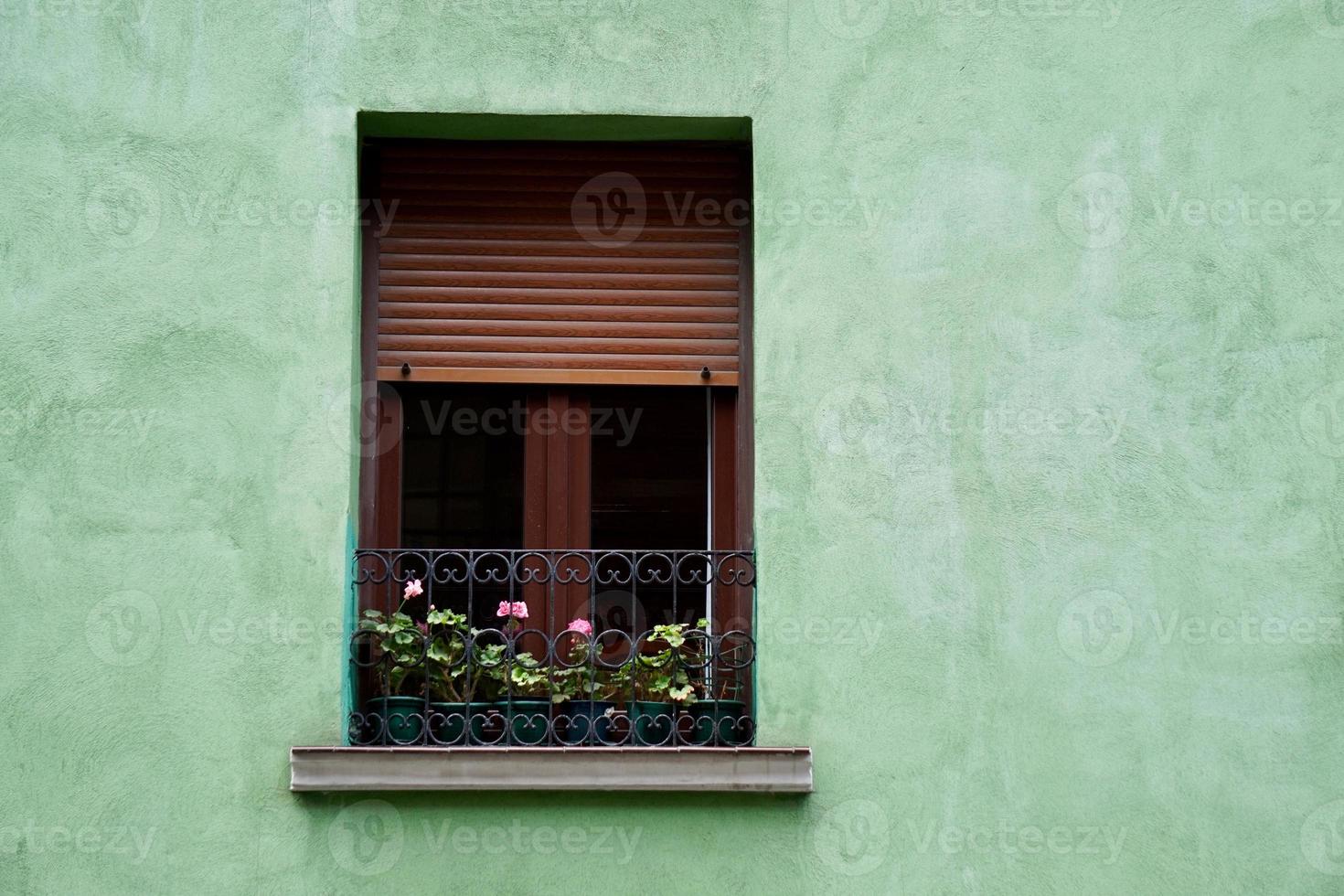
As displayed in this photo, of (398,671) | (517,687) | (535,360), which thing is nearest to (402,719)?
(398,671)

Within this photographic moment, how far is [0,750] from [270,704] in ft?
3.32

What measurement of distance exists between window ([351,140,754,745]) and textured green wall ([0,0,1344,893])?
39cm

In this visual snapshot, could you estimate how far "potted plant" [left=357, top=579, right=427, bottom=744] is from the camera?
18.5ft

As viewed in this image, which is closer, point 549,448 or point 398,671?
point 398,671

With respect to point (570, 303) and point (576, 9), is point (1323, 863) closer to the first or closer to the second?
point (570, 303)

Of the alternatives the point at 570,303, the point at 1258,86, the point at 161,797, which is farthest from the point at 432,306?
the point at 1258,86

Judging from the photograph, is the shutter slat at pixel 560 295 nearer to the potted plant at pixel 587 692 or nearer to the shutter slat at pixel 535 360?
the shutter slat at pixel 535 360

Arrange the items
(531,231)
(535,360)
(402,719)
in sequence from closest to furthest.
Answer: (402,719), (535,360), (531,231)

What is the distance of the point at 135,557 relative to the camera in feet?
18.4

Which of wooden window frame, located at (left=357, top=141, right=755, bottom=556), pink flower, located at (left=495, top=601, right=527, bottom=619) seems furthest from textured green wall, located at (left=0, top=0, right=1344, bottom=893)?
pink flower, located at (left=495, top=601, right=527, bottom=619)

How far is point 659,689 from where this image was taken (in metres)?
5.66

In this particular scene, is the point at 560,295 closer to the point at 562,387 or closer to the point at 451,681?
the point at 562,387

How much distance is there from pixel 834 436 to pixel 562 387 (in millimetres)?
1186

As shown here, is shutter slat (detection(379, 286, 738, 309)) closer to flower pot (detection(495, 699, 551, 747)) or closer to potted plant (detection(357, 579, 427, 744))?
potted plant (detection(357, 579, 427, 744))
